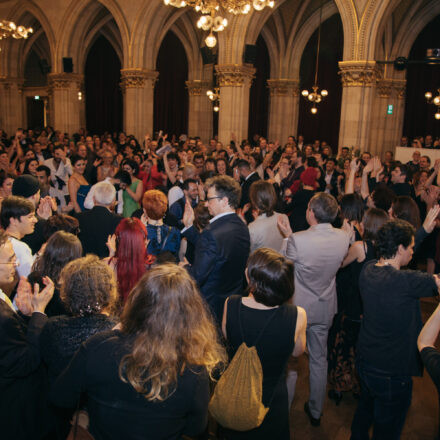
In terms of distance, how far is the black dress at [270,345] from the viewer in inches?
86.0

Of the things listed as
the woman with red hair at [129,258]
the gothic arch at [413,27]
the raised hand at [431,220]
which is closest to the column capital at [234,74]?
the gothic arch at [413,27]

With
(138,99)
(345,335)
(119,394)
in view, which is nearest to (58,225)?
(119,394)

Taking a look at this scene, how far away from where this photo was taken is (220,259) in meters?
3.09

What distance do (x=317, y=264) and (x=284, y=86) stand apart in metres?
17.1

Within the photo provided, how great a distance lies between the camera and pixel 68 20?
16.8 meters

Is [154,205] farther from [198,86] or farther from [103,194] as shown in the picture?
[198,86]

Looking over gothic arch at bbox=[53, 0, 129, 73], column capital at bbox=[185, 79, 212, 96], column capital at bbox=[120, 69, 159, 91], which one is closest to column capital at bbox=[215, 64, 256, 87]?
column capital at bbox=[120, 69, 159, 91]

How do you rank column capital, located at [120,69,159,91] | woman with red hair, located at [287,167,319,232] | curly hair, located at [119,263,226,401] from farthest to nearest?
column capital, located at [120,69,159,91] → woman with red hair, located at [287,167,319,232] → curly hair, located at [119,263,226,401]

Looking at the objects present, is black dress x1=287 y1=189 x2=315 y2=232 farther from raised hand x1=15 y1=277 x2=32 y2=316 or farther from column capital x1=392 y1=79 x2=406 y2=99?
column capital x1=392 y1=79 x2=406 y2=99

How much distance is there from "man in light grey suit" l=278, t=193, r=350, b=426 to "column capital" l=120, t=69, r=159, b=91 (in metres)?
13.8

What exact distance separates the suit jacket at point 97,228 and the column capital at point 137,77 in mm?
12750

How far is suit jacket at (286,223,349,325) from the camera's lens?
10.4 ft

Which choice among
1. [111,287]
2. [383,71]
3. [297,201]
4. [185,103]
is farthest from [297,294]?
[185,103]

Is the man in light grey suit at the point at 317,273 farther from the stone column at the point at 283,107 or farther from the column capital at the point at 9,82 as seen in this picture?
the column capital at the point at 9,82
